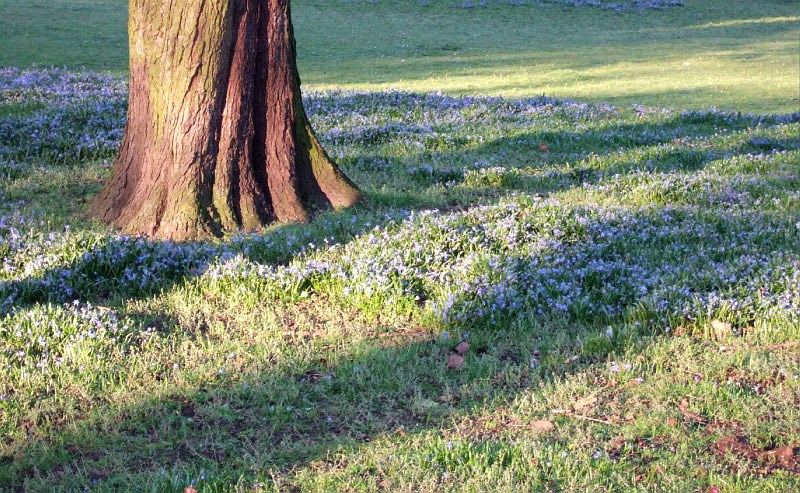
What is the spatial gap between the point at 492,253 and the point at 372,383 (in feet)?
5.99

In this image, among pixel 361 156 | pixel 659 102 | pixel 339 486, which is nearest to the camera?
pixel 339 486

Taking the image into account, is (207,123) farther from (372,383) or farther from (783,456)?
(783,456)

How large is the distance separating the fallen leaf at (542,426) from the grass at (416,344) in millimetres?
14

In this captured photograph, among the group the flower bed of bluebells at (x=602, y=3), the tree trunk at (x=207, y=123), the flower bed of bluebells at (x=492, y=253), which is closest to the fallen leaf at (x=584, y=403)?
the flower bed of bluebells at (x=492, y=253)

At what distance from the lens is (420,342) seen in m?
5.26

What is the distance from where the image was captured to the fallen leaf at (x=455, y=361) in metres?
4.95

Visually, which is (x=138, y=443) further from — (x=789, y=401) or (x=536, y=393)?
(x=789, y=401)

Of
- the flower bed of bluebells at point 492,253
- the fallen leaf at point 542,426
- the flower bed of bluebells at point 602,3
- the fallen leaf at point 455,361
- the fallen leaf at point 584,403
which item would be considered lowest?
the fallen leaf at point 542,426

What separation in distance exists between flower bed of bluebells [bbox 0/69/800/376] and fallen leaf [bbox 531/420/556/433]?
3.99 feet

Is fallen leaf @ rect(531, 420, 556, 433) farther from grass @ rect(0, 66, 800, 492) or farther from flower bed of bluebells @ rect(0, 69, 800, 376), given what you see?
flower bed of bluebells @ rect(0, 69, 800, 376)

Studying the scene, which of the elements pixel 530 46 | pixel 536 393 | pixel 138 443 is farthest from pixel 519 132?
pixel 530 46

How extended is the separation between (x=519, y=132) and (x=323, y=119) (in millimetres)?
2637

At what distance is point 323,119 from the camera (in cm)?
1220

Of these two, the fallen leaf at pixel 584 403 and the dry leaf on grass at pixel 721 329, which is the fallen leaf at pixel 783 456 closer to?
the fallen leaf at pixel 584 403
